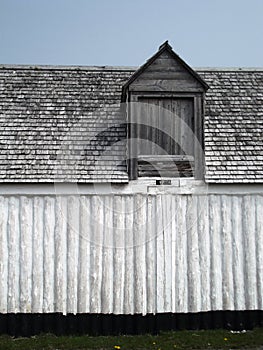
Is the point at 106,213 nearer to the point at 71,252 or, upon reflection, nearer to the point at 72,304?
the point at 71,252

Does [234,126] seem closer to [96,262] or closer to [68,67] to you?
[68,67]

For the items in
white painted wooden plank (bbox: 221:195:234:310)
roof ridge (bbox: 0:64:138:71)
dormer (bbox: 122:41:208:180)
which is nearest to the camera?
white painted wooden plank (bbox: 221:195:234:310)

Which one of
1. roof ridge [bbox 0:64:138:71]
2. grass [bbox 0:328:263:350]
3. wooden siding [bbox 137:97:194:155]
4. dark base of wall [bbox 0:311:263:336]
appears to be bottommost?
grass [bbox 0:328:263:350]

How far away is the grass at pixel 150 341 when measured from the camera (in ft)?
25.9

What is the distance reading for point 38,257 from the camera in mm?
8422

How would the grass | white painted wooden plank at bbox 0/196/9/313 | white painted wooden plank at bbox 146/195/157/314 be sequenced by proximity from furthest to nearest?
1. white painted wooden plank at bbox 146/195/157/314
2. white painted wooden plank at bbox 0/196/9/313
3. the grass

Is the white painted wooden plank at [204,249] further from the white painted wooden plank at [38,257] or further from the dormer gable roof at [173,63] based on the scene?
the dormer gable roof at [173,63]

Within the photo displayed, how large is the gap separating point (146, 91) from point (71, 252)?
3.76m

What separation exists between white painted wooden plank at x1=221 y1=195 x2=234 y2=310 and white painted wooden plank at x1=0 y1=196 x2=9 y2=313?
344 cm

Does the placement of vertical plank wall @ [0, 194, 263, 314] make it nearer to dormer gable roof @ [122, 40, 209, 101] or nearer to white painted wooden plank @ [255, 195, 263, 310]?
white painted wooden plank @ [255, 195, 263, 310]

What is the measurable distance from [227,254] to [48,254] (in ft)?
9.34

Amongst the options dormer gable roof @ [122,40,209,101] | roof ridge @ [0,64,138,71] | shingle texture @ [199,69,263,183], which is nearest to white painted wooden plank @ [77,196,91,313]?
shingle texture @ [199,69,263,183]

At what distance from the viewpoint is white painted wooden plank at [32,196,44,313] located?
838cm

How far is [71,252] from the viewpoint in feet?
27.7
